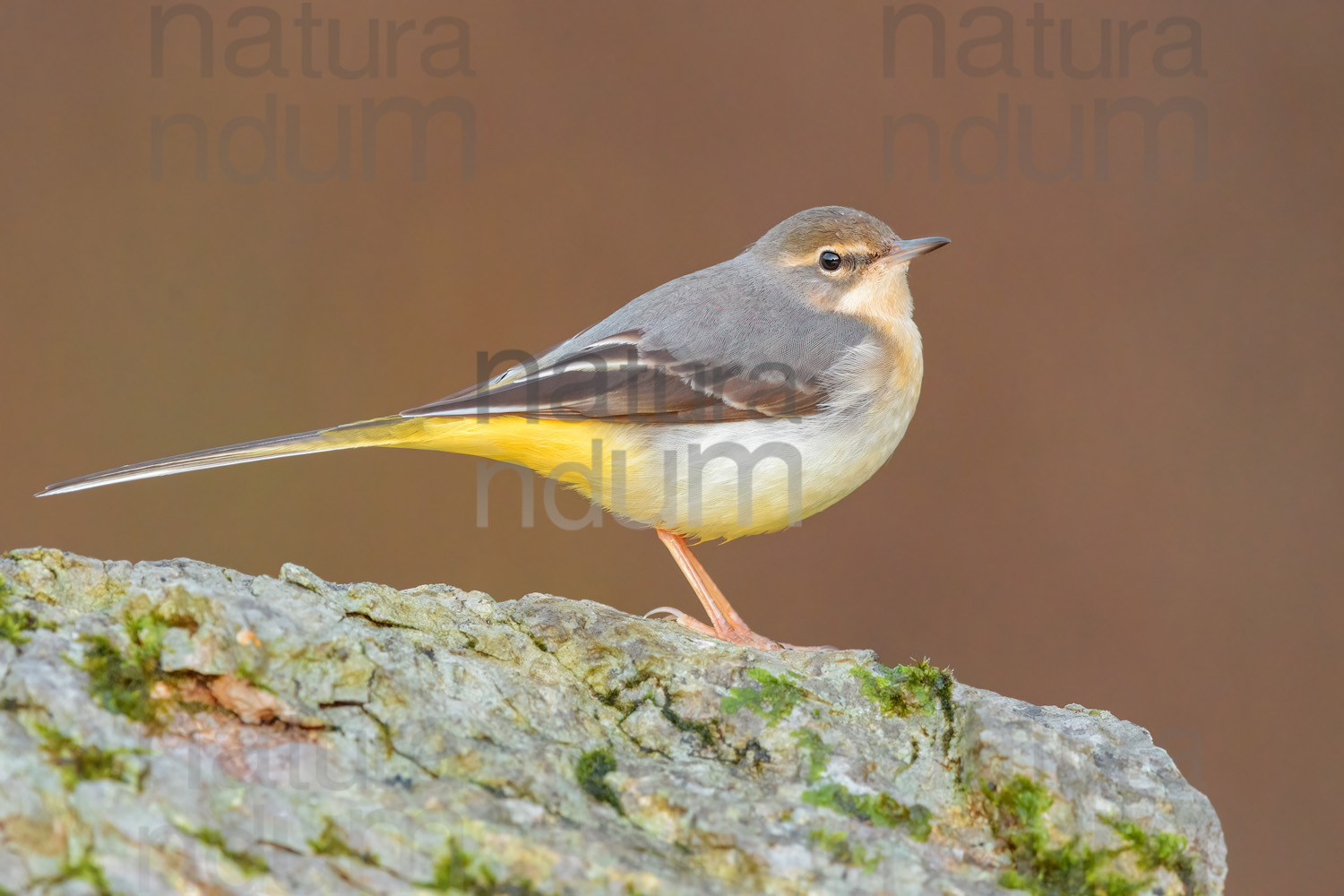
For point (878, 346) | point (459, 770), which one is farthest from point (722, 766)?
point (878, 346)

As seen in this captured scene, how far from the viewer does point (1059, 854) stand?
2.48 meters

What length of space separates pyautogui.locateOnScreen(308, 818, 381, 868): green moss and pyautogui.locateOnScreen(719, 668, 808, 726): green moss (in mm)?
1166

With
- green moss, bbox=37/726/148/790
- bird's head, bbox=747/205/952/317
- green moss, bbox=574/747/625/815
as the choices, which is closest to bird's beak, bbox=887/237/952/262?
bird's head, bbox=747/205/952/317

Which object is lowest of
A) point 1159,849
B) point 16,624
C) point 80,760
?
point 1159,849

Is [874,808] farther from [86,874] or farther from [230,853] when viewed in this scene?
[86,874]

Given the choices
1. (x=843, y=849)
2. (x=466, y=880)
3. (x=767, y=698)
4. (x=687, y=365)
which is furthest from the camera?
(x=687, y=365)

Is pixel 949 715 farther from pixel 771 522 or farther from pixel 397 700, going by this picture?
pixel 397 700

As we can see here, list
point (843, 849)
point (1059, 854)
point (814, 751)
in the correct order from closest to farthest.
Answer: point (843, 849)
point (1059, 854)
point (814, 751)

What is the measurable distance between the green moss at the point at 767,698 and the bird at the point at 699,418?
2.07 feet

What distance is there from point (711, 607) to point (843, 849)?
190cm

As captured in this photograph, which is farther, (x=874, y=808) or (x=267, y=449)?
(x=267, y=449)

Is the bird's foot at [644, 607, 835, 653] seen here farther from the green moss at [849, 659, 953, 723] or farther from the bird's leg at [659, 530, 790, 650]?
the green moss at [849, 659, 953, 723]

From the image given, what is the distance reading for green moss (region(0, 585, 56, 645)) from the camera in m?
2.36

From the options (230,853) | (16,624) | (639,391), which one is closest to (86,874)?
(230,853)
